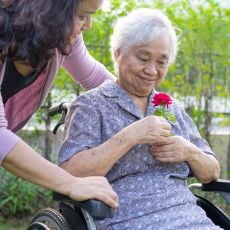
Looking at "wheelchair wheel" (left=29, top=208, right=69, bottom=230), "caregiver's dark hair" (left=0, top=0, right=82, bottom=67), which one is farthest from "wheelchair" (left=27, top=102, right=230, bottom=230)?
"caregiver's dark hair" (left=0, top=0, right=82, bottom=67)

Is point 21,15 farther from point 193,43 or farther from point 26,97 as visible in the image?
point 193,43

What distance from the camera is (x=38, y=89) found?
3.22m

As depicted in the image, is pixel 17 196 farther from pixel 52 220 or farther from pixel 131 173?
pixel 52 220

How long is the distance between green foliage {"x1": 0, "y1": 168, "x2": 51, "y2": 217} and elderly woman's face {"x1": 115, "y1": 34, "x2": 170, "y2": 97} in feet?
8.28

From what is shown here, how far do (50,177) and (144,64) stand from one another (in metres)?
0.92

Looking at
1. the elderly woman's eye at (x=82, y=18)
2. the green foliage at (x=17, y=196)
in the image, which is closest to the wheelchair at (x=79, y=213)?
the elderly woman's eye at (x=82, y=18)

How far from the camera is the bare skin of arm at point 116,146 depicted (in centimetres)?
308

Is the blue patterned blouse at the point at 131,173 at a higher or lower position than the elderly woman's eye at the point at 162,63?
lower

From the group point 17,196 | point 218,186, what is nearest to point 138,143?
point 218,186

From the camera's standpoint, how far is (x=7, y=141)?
264 cm

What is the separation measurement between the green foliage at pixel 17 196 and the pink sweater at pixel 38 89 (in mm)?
2169

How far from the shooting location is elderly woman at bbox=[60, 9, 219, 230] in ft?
10.2

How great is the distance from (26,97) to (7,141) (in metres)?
0.62

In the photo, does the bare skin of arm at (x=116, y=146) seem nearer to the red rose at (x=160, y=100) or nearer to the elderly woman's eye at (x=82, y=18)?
the red rose at (x=160, y=100)
